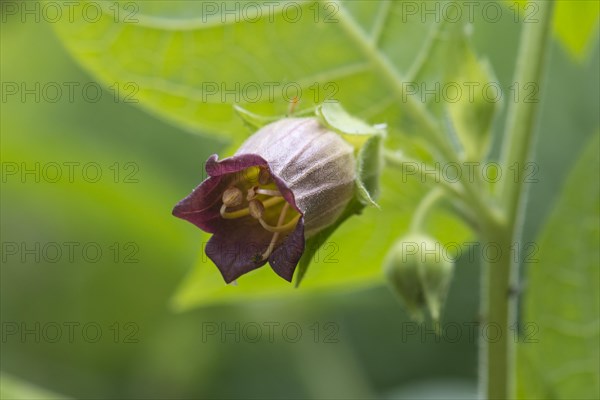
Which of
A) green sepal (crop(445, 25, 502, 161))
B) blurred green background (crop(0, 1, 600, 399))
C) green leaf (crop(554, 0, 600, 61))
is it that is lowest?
blurred green background (crop(0, 1, 600, 399))

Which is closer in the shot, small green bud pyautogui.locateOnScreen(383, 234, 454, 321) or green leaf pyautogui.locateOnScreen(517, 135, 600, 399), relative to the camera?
small green bud pyautogui.locateOnScreen(383, 234, 454, 321)

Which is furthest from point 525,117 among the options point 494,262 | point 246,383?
point 246,383

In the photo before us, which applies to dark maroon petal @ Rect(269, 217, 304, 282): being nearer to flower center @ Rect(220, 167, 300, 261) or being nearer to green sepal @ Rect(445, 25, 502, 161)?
flower center @ Rect(220, 167, 300, 261)

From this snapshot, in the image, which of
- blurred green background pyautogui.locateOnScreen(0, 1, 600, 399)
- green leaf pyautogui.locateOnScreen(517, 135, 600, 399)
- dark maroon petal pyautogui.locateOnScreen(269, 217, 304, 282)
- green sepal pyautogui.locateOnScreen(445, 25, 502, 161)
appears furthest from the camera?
blurred green background pyautogui.locateOnScreen(0, 1, 600, 399)

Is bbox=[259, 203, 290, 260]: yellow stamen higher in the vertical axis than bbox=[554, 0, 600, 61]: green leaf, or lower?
lower

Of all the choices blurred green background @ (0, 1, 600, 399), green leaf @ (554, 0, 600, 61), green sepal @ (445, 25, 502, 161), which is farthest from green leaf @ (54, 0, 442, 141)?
blurred green background @ (0, 1, 600, 399)

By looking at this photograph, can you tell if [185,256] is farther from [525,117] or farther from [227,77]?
[525,117]

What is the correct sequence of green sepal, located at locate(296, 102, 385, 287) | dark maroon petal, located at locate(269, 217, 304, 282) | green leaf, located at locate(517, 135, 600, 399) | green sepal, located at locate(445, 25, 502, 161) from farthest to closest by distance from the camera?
green leaf, located at locate(517, 135, 600, 399) < green sepal, located at locate(445, 25, 502, 161) < green sepal, located at locate(296, 102, 385, 287) < dark maroon petal, located at locate(269, 217, 304, 282)
